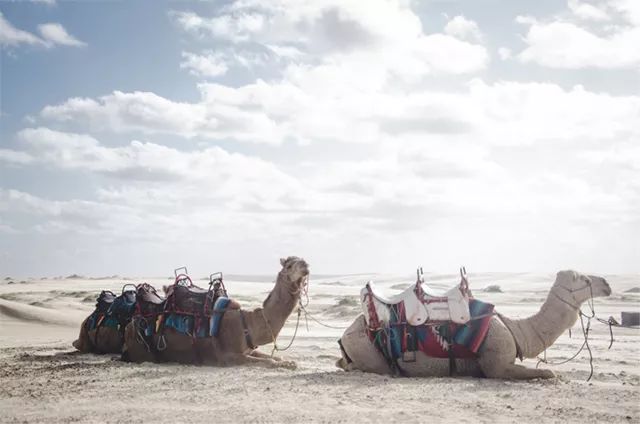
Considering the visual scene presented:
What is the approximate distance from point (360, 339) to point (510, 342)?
1979 millimetres

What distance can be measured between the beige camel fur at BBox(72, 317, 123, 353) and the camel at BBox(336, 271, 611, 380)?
16.5ft

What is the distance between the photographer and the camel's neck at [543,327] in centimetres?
847

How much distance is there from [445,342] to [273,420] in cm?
323

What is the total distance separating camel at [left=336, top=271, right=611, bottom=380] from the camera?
8.14 meters

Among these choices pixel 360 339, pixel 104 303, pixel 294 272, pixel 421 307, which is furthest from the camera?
pixel 104 303

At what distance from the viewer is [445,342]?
827 cm

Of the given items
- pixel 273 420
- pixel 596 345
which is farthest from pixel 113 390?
pixel 596 345

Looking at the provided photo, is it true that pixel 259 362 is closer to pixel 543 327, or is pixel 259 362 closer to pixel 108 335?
pixel 108 335

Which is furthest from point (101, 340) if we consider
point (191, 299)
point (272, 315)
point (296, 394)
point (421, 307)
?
point (421, 307)

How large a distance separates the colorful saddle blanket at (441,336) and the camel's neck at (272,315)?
220 centimetres

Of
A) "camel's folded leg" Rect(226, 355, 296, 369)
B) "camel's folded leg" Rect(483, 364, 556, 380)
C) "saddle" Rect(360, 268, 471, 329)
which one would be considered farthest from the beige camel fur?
"camel's folded leg" Rect(483, 364, 556, 380)

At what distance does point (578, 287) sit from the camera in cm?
854

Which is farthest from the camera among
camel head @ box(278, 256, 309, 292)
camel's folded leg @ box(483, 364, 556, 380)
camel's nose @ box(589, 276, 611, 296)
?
camel head @ box(278, 256, 309, 292)

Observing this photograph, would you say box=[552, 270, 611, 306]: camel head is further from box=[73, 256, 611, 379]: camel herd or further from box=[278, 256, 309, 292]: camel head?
box=[278, 256, 309, 292]: camel head
